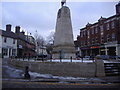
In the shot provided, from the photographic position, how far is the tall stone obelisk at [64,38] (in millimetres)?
16347

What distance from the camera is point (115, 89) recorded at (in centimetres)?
671

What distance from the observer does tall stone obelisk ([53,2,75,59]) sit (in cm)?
1635

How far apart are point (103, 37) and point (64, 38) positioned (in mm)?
25531

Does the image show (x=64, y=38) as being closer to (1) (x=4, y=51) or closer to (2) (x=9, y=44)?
(1) (x=4, y=51)

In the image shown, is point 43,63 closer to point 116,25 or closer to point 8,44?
point 116,25

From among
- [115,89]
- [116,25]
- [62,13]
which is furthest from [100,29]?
[115,89]

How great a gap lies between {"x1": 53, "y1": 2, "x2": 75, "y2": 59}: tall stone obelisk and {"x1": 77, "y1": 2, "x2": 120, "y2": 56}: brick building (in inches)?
852

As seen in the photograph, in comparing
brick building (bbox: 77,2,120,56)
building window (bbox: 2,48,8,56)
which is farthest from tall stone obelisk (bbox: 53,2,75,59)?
building window (bbox: 2,48,8,56)

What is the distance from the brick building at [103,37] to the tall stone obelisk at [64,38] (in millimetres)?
21648

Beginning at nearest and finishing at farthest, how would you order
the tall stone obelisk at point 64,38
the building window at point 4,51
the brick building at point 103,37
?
the tall stone obelisk at point 64,38 < the brick building at point 103,37 < the building window at point 4,51

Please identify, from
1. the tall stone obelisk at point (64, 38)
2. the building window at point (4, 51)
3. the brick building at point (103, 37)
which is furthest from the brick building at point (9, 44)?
the tall stone obelisk at point (64, 38)

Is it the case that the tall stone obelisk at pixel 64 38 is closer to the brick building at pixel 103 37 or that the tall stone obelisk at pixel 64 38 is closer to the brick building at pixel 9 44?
the brick building at pixel 103 37

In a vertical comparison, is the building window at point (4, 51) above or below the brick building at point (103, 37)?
below

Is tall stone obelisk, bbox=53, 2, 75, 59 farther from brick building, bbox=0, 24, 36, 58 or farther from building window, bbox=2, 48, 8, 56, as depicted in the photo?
building window, bbox=2, 48, 8, 56
